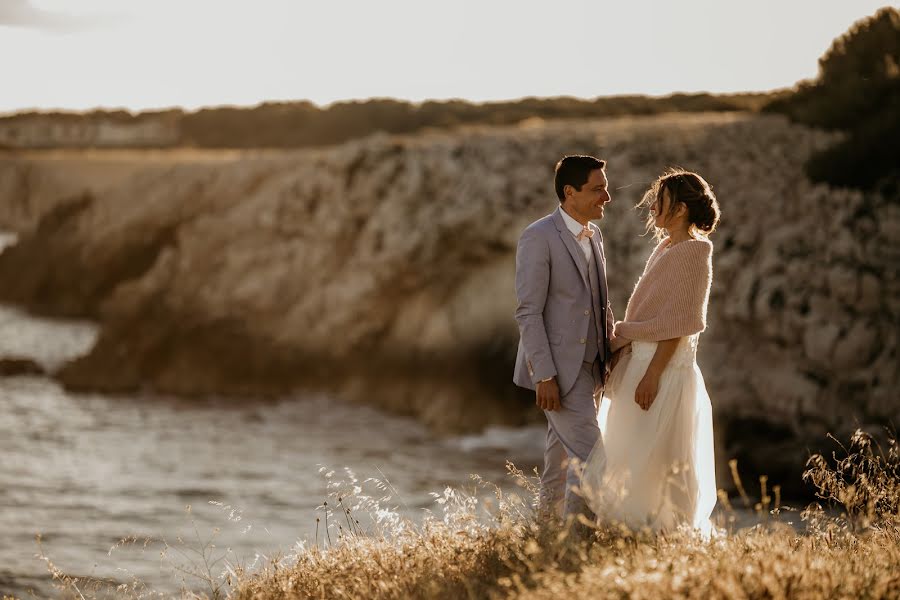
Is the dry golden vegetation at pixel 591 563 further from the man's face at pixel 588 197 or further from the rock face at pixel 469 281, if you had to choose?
the rock face at pixel 469 281

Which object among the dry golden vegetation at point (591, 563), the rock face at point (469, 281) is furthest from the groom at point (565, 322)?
the rock face at point (469, 281)

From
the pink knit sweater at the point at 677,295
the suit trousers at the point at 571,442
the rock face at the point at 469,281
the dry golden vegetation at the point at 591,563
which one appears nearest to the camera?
the dry golden vegetation at the point at 591,563

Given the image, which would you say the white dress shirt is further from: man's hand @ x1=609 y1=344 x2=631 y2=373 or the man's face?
man's hand @ x1=609 y1=344 x2=631 y2=373

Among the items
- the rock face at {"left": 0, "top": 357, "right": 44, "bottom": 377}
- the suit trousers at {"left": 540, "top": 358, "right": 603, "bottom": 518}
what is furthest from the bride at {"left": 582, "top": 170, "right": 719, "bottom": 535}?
the rock face at {"left": 0, "top": 357, "right": 44, "bottom": 377}

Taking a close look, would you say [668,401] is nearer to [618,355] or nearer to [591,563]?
[618,355]

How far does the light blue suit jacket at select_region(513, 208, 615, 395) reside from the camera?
6191 mm

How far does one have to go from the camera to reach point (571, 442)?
621 cm

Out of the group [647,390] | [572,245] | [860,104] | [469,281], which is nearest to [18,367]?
[469,281]

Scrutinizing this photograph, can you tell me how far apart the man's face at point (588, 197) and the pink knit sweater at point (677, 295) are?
475mm

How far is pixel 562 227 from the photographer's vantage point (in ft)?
20.6

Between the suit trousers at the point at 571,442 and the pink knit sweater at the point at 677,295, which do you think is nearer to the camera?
the pink knit sweater at the point at 677,295

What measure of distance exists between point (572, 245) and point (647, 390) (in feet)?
3.05

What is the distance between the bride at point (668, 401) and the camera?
19.5 feet

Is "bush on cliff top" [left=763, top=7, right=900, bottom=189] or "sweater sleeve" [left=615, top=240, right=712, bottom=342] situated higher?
"bush on cliff top" [left=763, top=7, right=900, bottom=189]
